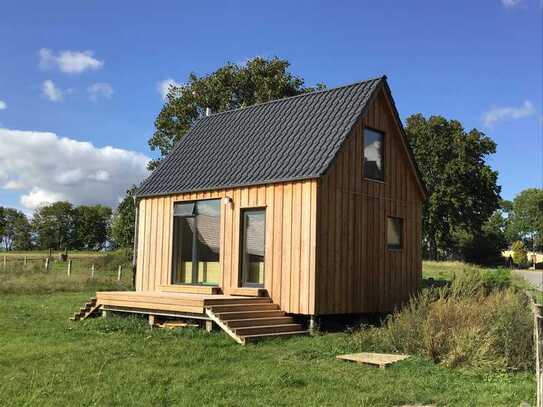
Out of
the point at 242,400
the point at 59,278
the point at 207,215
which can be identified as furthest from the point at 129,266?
the point at 242,400

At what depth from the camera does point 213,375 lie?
811 centimetres

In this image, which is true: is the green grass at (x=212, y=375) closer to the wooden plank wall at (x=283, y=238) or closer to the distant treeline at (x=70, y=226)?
the wooden plank wall at (x=283, y=238)

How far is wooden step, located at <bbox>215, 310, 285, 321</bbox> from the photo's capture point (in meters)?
11.4

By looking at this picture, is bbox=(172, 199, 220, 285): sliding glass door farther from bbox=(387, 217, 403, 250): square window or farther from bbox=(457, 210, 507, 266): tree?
bbox=(457, 210, 507, 266): tree

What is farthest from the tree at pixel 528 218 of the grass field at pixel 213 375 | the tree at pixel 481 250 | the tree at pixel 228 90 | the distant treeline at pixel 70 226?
the grass field at pixel 213 375

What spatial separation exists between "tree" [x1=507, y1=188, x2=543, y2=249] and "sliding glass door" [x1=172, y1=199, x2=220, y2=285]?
98987 millimetres

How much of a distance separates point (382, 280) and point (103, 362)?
7881 millimetres

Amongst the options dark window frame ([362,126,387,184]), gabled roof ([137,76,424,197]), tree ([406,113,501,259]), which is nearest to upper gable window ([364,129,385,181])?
dark window frame ([362,126,387,184])

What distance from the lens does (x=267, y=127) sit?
51.6 feet

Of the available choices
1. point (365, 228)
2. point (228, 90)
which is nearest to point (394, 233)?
point (365, 228)

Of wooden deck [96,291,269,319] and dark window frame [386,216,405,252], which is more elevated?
dark window frame [386,216,405,252]

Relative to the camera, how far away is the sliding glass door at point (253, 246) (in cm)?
1373

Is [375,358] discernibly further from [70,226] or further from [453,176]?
[70,226]

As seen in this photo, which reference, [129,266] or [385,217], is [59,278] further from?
[385,217]
